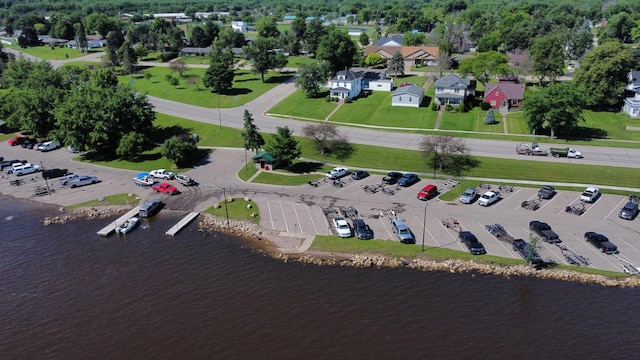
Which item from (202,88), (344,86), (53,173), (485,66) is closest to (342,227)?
(53,173)

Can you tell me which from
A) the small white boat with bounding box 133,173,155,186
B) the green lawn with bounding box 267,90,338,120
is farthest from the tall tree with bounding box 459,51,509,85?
the small white boat with bounding box 133,173,155,186

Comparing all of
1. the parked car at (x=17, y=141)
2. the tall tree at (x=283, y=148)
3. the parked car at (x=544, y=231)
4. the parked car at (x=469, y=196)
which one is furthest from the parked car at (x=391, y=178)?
the parked car at (x=17, y=141)

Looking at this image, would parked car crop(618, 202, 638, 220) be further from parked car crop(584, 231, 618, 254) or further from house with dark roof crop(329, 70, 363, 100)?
house with dark roof crop(329, 70, 363, 100)

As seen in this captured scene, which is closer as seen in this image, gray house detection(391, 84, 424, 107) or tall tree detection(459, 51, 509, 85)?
gray house detection(391, 84, 424, 107)

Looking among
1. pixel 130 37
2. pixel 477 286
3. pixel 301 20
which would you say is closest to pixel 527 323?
pixel 477 286

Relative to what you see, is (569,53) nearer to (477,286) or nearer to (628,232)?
(628,232)

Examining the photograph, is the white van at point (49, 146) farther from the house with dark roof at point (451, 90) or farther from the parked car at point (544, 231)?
the parked car at point (544, 231)
